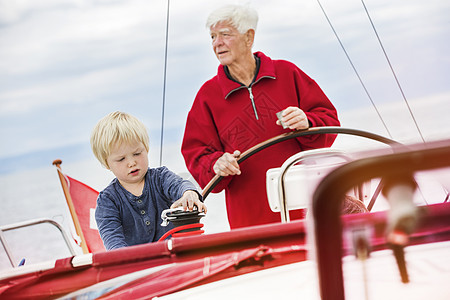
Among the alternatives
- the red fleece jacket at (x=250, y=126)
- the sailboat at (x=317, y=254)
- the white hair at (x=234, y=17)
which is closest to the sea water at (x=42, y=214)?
the red fleece jacket at (x=250, y=126)

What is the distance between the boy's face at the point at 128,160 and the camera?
1.51 m

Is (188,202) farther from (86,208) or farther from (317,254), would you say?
(86,208)

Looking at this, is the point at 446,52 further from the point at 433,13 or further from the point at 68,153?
the point at 68,153

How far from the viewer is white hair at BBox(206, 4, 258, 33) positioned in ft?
5.83

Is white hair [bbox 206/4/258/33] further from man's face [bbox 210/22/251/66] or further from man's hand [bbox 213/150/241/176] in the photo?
man's hand [bbox 213/150/241/176]

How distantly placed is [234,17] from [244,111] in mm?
308

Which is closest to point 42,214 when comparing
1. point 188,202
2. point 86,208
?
point 86,208

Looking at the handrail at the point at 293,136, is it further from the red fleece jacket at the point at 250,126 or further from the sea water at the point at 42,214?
the sea water at the point at 42,214

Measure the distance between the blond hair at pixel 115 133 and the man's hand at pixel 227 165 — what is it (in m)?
0.24

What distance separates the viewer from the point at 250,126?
5.92 ft

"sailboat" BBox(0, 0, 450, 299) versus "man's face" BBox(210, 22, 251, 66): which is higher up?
"man's face" BBox(210, 22, 251, 66)

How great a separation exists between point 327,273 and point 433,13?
6483 mm

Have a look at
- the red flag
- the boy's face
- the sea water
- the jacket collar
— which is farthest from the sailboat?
the sea water

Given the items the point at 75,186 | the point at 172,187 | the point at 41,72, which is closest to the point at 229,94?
the point at 172,187
